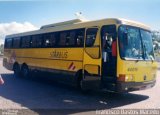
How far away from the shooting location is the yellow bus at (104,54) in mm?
10655

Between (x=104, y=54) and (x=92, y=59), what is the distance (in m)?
0.70

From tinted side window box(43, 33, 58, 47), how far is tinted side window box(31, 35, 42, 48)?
1.92ft

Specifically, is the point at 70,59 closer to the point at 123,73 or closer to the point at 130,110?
the point at 123,73

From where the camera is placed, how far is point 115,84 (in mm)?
10508

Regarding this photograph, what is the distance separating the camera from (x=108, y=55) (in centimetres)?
1124

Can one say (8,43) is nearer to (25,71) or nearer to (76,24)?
(25,71)

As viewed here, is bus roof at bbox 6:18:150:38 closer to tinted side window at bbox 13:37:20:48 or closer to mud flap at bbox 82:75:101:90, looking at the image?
tinted side window at bbox 13:37:20:48

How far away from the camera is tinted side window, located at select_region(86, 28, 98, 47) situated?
38.9ft

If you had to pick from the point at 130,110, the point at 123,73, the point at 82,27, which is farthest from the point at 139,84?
the point at 82,27

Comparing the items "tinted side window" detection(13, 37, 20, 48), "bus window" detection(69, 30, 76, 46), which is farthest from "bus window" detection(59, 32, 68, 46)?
"tinted side window" detection(13, 37, 20, 48)

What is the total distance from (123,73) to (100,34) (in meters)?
2.03

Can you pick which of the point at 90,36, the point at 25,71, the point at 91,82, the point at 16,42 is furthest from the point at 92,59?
the point at 16,42

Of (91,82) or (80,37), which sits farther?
(80,37)

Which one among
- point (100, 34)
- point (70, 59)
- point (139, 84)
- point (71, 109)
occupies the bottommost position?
point (71, 109)
